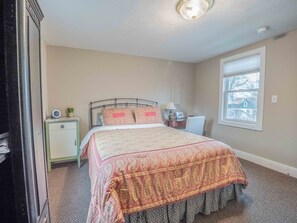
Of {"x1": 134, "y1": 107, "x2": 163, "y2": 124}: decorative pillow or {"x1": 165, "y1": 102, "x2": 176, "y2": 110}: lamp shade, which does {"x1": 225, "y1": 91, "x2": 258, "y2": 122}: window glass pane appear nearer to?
{"x1": 165, "y1": 102, "x2": 176, "y2": 110}: lamp shade

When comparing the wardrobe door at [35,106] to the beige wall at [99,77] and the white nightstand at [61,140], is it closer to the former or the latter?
the white nightstand at [61,140]

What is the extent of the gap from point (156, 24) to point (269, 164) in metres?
3.03

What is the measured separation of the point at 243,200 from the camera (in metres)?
1.99

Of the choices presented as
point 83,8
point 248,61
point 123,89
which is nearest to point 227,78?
point 248,61

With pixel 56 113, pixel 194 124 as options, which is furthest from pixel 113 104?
pixel 194 124

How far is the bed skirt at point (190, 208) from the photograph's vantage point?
57.8 inches

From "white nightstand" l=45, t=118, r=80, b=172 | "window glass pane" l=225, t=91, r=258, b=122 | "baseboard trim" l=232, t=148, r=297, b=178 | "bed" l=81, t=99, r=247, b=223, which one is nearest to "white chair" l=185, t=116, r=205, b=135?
"window glass pane" l=225, t=91, r=258, b=122

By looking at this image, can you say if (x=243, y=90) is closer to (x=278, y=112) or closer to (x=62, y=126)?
(x=278, y=112)

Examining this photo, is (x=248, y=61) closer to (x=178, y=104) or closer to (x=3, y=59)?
(x=178, y=104)

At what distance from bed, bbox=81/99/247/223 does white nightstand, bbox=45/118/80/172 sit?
Answer: 1285 mm

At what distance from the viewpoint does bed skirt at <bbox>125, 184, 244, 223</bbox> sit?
1.47m

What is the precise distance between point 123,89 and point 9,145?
10.6 ft

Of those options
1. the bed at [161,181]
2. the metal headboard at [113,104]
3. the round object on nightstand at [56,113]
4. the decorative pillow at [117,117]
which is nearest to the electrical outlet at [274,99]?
the bed at [161,181]

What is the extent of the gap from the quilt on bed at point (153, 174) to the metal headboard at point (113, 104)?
179 centimetres
